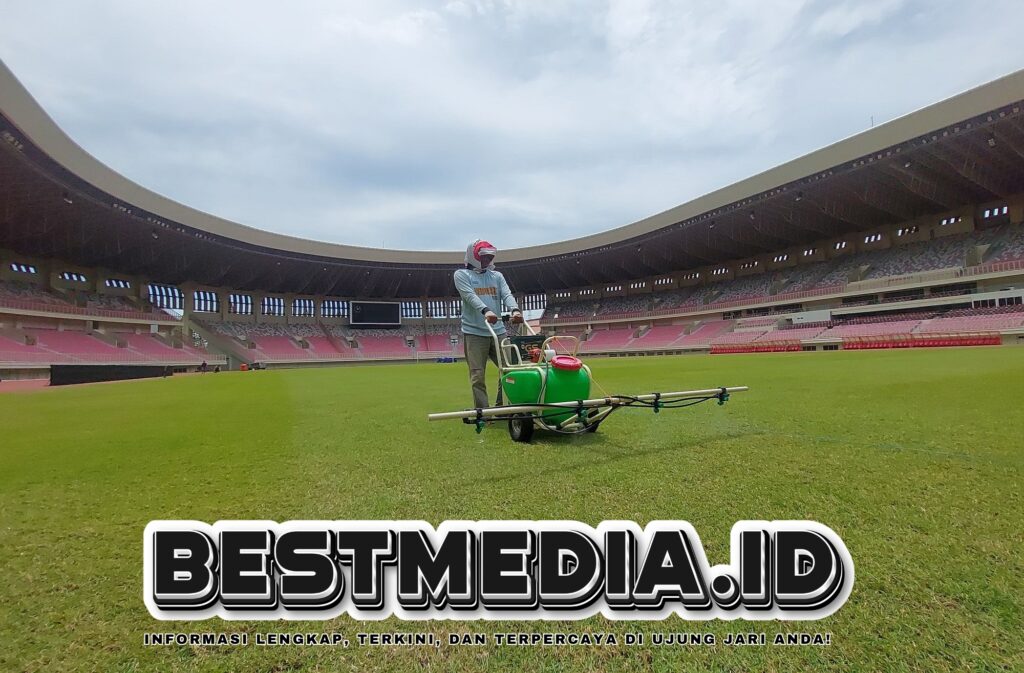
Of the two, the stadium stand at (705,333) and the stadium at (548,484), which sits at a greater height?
the stadium stand at (705,333)

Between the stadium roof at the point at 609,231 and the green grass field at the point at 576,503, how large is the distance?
28.7m

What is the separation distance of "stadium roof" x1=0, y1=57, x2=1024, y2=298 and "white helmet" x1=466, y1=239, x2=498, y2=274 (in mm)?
28070

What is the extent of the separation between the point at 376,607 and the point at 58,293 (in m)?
57.6

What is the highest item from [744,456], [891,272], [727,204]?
[727,204]

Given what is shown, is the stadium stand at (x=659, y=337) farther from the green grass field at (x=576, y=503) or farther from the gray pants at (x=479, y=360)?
the gray pants at (x=479, y=360)

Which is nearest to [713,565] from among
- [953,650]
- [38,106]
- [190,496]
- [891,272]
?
[953,650]

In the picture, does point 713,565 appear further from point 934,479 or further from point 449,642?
point 934,479

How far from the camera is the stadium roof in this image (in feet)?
86.3

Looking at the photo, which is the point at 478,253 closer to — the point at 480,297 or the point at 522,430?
the point at 480,297

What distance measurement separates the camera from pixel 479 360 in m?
5.66

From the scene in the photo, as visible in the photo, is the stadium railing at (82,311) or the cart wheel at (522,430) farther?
the stadium railing at (82,311)

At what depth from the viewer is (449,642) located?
1.49 m

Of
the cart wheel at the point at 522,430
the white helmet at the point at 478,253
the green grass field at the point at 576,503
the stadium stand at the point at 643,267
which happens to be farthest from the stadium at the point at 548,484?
the stadium stand at the point at 643,267

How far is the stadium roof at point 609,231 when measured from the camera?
26.3 m
